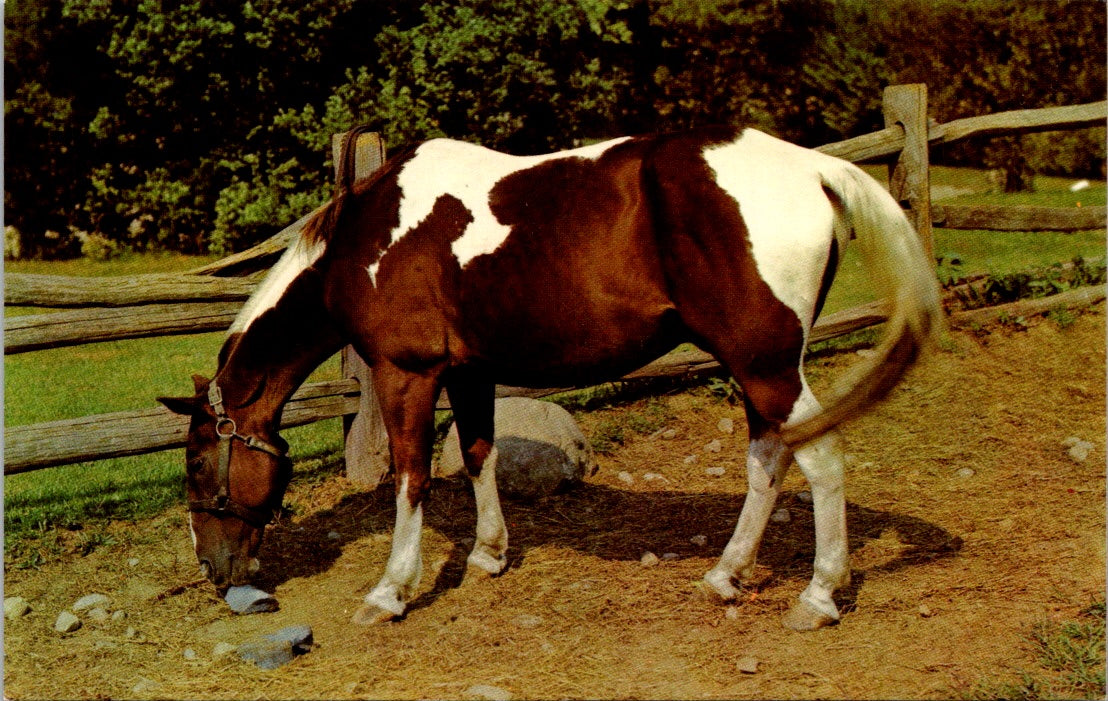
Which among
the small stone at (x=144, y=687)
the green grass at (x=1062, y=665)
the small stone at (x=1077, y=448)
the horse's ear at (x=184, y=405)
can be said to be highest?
the horse's ear at (x=184, y=405)

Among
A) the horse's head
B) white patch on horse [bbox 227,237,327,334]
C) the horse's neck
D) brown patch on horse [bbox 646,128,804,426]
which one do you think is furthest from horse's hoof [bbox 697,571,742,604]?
white patch on horse [bbox 227,237,327,334]

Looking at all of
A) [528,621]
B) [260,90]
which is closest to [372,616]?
[528,621]

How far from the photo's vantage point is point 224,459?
4297mm

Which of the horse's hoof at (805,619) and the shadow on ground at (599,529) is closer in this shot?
the horse's hoof at (805,619)

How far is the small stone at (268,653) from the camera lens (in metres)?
3.85

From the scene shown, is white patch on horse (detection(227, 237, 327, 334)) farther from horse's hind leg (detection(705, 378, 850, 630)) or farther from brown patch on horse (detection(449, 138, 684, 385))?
horse's hind leg (detection(705, 378, 850, 630))

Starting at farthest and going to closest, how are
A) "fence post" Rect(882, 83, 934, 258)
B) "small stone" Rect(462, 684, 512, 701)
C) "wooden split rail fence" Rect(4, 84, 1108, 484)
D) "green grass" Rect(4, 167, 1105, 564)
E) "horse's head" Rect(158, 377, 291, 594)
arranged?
"fence post" Rect(882, 83, 934, 258) < "green grass" Rect(4, 167, 1105, 564) < "wooden split rail fence" Rect(4, 84, 1108, 484) < "horse's head" Rect(158, 377, 291, 594) < "small stone" Rect(462, 684, 512, 701)

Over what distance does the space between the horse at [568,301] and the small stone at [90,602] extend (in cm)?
62

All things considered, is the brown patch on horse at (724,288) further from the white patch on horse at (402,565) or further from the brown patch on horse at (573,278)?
the white patch on horse at (402,565)

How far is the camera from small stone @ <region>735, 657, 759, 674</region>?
3.64m

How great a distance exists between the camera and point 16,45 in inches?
538

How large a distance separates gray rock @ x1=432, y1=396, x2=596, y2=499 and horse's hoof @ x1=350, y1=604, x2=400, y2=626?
1.58 m

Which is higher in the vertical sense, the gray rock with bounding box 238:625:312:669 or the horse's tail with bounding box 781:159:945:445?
the horse's tail with bounding box 781:159:945:445

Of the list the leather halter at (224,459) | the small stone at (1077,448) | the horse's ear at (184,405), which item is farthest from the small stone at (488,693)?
the small stone at (1077,448)
